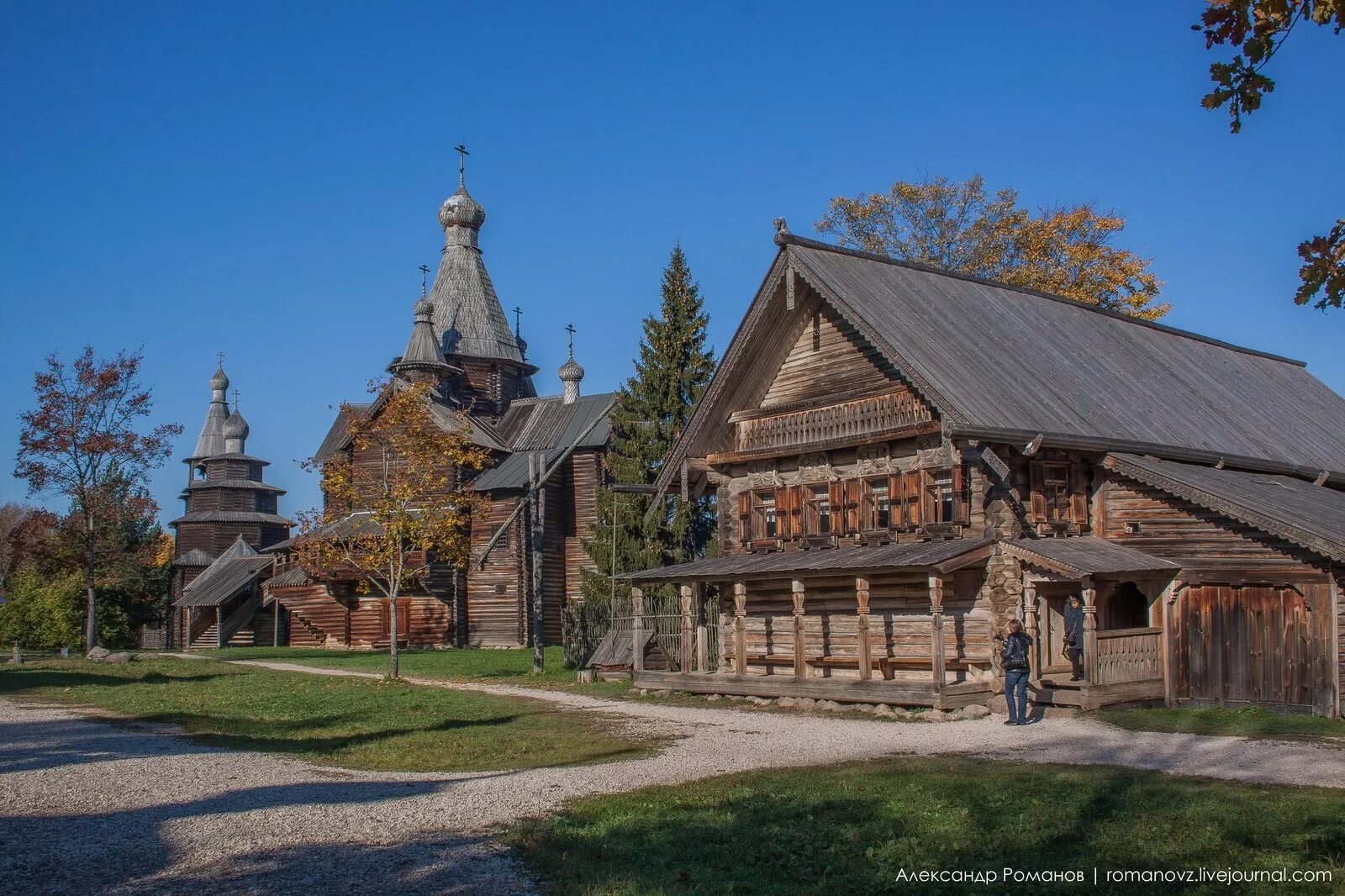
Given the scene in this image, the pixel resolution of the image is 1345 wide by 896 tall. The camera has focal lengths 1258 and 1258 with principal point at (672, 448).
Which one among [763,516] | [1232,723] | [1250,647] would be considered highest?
[763,516]

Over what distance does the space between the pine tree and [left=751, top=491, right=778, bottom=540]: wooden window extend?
6845 millimetres

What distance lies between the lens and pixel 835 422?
2856cm

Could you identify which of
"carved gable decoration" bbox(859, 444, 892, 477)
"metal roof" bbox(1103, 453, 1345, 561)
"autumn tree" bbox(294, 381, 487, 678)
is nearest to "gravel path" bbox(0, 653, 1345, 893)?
"metal roof" bbox(1103, 453, 1345, 561)

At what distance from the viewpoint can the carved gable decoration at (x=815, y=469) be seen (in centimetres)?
2912

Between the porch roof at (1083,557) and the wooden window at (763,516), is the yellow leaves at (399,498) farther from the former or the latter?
the porch roof at (1083,557)

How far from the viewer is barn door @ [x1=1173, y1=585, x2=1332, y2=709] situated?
74.1ft

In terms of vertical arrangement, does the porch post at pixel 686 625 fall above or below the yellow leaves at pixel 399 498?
below

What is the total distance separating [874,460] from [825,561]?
3.06m

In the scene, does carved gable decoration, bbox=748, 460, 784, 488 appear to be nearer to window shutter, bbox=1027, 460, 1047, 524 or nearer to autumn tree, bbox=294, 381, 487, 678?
window shutter, bbox=1027, 460, 1047, 524

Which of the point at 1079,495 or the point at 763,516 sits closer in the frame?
the point at 1079,495

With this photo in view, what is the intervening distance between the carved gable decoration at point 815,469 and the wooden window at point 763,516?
4.37ft

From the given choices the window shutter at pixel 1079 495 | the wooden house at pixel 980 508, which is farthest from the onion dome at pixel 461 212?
the window shutter at pixel 1079 495

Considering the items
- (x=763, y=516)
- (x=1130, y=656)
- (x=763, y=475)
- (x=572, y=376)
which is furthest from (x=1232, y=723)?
(x=572, y=376)

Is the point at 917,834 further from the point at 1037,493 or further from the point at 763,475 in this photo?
the point at 763,475
